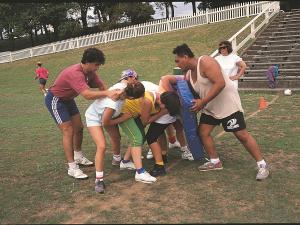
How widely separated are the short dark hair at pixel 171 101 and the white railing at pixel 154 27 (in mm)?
18401

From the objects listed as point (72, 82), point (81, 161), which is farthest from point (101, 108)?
point (81, 161)

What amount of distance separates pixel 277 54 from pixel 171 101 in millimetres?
11658

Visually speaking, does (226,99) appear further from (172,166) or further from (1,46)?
(1,46)

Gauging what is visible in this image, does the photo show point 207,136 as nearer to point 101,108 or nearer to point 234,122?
point 234,122

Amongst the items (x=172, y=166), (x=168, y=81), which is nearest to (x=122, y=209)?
(x=172, y=166)

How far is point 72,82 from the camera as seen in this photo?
5.15m

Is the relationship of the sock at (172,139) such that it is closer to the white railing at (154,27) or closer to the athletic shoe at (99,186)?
the athletic shoe at (99,186)

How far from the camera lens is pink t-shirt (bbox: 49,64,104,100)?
5095 mm

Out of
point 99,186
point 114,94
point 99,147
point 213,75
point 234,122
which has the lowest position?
point 99,186

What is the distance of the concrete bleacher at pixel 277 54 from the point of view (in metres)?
13.7

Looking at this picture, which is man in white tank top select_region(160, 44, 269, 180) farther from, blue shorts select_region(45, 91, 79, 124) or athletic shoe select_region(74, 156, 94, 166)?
athletic shoe select_region(74, 156, 94, 166)

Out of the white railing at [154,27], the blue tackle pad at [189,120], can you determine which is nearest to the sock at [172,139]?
the blue tackle pad at [189,120]

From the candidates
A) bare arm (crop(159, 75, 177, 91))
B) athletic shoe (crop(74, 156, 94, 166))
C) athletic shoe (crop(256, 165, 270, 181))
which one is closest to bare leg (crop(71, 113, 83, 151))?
athletic shoe (crop(74, 156, 94, 166))

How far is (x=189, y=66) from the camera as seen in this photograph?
5.23 meters
